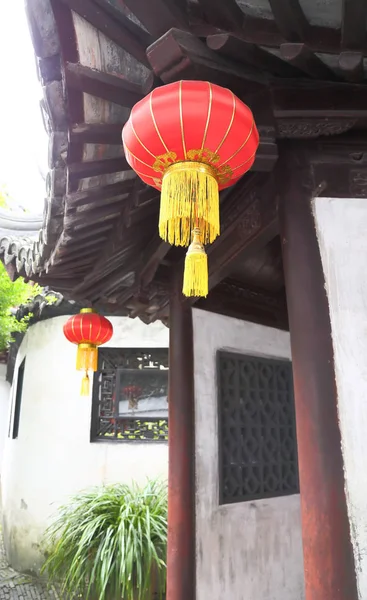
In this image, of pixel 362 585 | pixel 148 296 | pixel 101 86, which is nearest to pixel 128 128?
pixel 101 86

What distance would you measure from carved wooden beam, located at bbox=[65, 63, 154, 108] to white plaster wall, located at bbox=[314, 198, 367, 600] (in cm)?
85

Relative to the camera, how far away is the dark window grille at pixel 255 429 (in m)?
3.36

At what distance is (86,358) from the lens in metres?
4.10

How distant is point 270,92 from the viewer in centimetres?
A: 198

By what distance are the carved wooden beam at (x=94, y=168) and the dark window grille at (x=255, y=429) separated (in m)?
1.70

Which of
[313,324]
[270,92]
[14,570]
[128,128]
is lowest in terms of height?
[14,570]

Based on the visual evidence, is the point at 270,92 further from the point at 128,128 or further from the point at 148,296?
the point at 148,296

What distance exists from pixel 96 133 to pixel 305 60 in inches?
34.6

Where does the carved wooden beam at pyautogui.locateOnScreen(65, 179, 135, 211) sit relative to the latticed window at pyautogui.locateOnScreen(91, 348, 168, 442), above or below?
above

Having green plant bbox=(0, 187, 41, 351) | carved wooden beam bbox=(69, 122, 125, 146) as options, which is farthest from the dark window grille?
green plant bbox=(0, 187, 41, 351)

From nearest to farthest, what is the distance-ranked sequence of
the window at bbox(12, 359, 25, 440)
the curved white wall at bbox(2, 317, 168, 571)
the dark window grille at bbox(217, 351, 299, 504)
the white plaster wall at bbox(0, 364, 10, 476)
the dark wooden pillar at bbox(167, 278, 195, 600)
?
1. the dark wooden pillar at bbox(167, 278, 195, 600)
2. the dark window grille at bbox(217, 351, 299, 504)
3. the curved white wall at bbox(2, 317, 168, 571)
4. the window at bbox(12, 359, 25, 440)
5. the white plaster wall at bbox(0, 364, 10, 476)

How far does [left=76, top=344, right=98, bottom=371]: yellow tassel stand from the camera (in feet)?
13.4

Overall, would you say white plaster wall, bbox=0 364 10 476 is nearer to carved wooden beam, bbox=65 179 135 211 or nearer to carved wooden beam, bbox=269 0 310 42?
carved wooden beam, bbox=65 179 135 211

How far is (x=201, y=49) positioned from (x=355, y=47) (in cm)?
54
